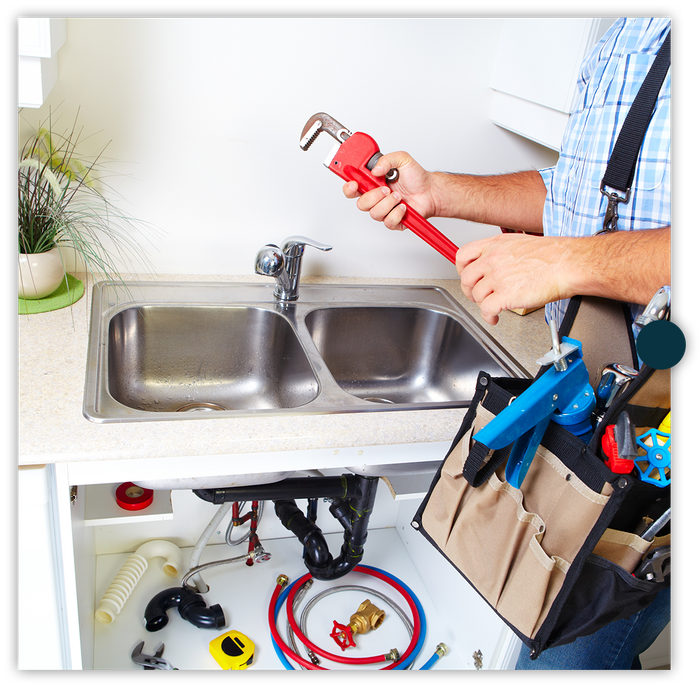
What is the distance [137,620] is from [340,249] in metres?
1.14

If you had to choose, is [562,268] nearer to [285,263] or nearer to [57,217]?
[285,263]

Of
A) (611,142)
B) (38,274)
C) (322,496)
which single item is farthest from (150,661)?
(611,142)

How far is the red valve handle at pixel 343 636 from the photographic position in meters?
1.56

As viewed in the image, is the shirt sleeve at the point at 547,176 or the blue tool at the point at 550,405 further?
the shirt sleeve at the point at 547,176

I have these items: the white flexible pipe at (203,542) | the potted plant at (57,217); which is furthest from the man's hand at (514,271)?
the white flexible pipe at (203,542)

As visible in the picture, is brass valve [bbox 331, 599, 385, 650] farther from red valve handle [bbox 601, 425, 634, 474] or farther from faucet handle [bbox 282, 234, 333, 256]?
red valve handle [bbox 601, 425, 634, 474]

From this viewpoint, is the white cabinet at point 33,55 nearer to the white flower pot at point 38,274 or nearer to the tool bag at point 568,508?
the white flower pot at point 38,274

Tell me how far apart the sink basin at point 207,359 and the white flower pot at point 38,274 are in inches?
5.8

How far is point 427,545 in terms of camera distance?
5.76ft

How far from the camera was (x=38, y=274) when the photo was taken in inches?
45.3

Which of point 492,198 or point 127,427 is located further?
point 492,198

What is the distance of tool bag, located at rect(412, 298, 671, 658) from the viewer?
27.5 inches

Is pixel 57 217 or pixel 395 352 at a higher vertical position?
pixel 57 217

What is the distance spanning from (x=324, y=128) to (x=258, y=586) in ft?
4.26
